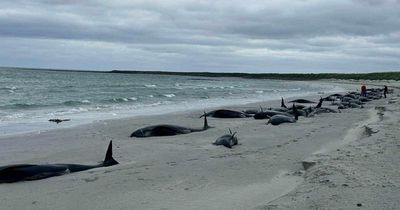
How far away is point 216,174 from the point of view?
8.84 metres

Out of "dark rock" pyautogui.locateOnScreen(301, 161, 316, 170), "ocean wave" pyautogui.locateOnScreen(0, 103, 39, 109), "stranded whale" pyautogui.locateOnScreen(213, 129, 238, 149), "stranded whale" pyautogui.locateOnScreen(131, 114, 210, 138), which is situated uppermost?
"dark rock" pyautogui.locateOnScreen(301, 161, 316, 170)

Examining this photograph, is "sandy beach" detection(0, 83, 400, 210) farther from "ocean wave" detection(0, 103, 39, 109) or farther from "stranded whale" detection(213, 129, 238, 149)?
"ocean wave" detection(0, 103, 39, 109)

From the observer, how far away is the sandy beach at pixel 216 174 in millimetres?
6918

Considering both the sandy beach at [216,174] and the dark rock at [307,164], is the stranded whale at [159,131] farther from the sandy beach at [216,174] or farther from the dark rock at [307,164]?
the dark rock at [307,164]

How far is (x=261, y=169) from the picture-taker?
930 centimetres

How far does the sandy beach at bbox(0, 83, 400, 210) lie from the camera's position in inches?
272

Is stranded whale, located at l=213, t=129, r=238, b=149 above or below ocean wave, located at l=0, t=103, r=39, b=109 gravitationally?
above

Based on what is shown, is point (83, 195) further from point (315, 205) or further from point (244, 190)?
point (315, 205)

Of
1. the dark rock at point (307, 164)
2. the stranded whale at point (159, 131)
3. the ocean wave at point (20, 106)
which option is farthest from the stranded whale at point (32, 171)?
the ocean wave at point (20, 106)

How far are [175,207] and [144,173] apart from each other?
2384 millimetres

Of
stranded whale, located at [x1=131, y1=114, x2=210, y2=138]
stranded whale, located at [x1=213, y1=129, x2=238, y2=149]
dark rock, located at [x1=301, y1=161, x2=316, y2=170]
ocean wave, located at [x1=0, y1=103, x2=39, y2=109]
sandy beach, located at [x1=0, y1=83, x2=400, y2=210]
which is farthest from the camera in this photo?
ocean wave, located at [x1=0, y1=103, x2=39, y2=109]

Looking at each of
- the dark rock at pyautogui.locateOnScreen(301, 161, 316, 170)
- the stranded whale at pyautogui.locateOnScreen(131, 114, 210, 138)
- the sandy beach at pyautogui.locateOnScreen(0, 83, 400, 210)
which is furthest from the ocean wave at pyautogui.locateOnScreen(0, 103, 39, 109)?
the dark rock at pyautogui.locateOnScreen(301, 161, 316, 170)

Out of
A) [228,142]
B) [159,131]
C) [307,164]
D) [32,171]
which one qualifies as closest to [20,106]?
[159,131]

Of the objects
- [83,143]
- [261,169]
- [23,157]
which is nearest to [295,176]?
[261,169]
